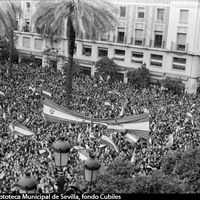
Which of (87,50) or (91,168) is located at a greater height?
(91,168)

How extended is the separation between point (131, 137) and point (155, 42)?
26.2 m

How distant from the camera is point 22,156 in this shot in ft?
58.4

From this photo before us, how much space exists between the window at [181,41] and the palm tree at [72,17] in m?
13.7

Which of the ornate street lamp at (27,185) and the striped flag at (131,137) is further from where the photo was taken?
the striped flag at (131,137)

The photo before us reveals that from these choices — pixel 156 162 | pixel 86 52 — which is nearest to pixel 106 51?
pixel 86 52

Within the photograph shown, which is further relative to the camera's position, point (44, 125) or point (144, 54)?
point (144, 54)

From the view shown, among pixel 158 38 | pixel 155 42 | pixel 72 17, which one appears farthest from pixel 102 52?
pixel 72 17

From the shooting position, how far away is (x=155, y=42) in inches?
1703

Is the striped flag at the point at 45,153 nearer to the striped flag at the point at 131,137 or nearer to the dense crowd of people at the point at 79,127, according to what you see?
the dense crowd of people at the point at 79,127

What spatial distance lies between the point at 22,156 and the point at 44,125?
17.8ft

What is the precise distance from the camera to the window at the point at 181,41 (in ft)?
135

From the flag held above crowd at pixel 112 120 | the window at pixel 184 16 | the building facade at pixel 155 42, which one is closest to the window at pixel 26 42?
the building facade at pixel 155 42

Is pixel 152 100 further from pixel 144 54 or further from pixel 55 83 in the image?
pixel 144 54

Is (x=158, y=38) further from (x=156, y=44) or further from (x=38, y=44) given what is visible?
(x=38, y=44)
